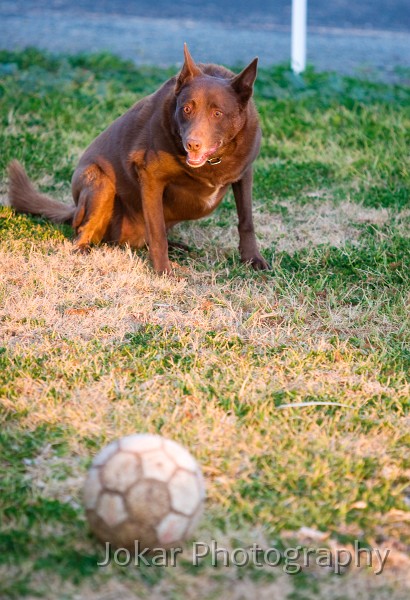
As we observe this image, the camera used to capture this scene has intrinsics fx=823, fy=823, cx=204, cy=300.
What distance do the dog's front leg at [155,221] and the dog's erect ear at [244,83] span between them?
0.70 meters

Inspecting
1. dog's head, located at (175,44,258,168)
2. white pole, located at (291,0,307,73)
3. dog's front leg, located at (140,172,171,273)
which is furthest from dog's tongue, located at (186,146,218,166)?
white pole, located at (291,0,307,73)

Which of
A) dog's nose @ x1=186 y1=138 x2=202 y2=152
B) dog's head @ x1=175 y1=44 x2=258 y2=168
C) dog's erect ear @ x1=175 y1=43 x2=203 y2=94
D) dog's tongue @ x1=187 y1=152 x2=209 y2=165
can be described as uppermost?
dog's erect ear @ x1=175 y1=43 x2=203 y2=94

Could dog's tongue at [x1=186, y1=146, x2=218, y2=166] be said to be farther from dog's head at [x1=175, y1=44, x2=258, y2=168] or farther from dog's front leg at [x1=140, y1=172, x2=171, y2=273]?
dog's front leg at [x1=140, y1=172, x2=171, y2=273]

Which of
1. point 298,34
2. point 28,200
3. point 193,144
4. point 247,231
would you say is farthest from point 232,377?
point 298,34

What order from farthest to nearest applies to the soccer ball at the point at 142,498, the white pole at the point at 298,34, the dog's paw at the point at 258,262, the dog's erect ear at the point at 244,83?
the white pole at the point at 298,34, the dog's paw at the point at 258,262, the dog's erect ear at the point at 244,83, the soccer ball at the point at 142,498

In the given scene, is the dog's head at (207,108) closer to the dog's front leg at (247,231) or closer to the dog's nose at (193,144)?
the dog's nose at (193,144)

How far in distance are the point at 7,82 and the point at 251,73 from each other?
460 centimetres

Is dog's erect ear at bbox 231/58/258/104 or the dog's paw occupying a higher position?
dog's erect ear at bbox 231/58/258/104

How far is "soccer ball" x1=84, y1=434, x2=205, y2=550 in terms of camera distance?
236cm

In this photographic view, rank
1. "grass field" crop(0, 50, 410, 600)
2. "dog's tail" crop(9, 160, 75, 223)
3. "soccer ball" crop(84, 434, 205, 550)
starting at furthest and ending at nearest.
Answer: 1. "dog's tail" crop(9, 160, 75, 223)
2. "grass field" crop(0, 50, 410, 600)
3. "soccer ball" crop(84, 434, 205, 550)

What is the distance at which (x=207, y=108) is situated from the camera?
14.0ft

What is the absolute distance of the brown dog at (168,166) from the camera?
4312 mm

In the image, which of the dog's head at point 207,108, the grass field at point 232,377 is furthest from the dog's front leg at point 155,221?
the dog's head at point 207,108

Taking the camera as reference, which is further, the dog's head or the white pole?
the white pole
